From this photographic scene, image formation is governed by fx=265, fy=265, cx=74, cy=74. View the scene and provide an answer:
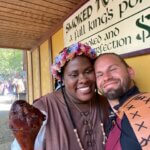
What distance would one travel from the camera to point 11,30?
13.2 feet

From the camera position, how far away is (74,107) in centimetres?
162

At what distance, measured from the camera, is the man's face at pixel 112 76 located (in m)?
1.58

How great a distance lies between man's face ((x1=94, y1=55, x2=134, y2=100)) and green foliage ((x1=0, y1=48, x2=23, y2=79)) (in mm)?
21216

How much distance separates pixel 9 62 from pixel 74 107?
71.5 feet

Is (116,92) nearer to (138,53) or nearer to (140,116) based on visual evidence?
(140,116)

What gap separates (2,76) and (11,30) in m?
19.5

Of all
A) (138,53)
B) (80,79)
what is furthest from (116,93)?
(138,53)

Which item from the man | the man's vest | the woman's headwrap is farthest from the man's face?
the man's vest

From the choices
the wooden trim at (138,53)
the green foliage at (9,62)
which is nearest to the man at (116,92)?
the wooden trim at (138,53)

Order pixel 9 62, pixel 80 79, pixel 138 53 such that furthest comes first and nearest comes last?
pixel 9 62 → pixel 138 53 → pixel 80 79

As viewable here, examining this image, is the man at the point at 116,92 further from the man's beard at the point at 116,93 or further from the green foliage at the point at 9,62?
the green foliage at the point at 9,62

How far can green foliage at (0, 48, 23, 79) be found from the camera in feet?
73.7

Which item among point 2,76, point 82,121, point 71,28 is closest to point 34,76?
point 71,28

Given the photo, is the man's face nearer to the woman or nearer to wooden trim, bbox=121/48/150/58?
the woman
